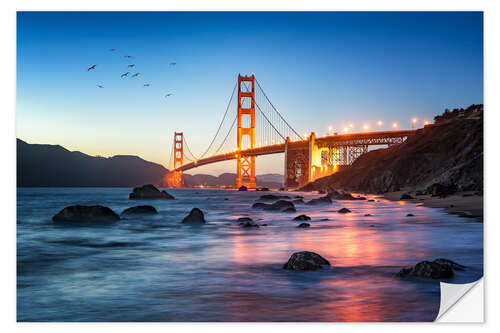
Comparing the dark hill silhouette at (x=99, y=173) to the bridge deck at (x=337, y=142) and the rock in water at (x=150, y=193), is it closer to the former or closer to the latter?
the rock in water at (x=150, y=193)

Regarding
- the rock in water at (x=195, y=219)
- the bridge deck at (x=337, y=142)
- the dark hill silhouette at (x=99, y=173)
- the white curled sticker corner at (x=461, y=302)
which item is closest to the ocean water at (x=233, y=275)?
the white curled sticker corner at (x=461, y=302)

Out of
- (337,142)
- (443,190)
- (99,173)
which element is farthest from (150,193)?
(337,142)

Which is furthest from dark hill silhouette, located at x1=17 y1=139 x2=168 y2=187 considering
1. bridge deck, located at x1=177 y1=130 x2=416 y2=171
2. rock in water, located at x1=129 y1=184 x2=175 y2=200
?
bridge deck, located at x1=177 y1=130 x2=416 y2=171

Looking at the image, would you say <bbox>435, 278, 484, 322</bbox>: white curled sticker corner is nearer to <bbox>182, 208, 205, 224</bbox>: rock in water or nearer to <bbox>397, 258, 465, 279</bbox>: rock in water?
<bbox>397, 258, 465, 279</bbox>: rock in water

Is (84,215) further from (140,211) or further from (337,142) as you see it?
(337,142)
